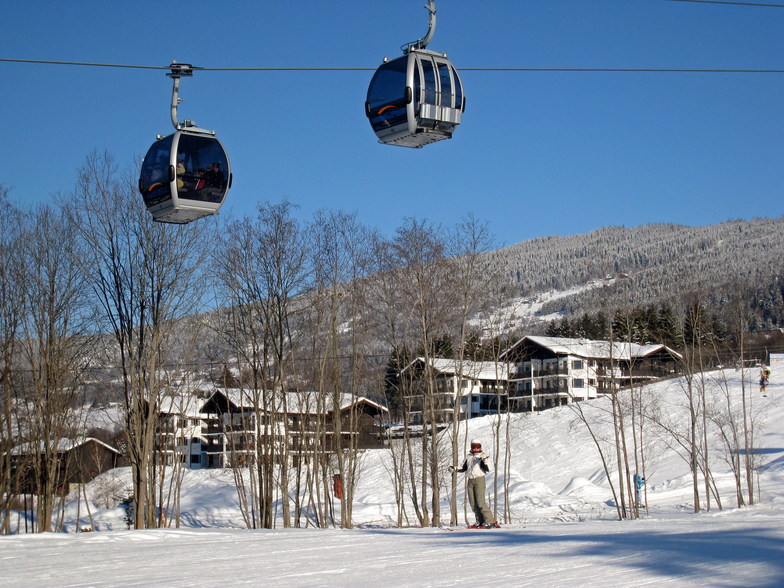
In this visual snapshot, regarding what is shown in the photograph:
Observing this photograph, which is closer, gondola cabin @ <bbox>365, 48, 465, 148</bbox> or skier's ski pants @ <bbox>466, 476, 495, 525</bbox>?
gondola cabin @ <bbox>365, 48, 465, 148</bbox>

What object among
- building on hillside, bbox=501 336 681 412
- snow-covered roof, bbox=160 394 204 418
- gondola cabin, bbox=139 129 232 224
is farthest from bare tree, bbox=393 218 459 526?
building on hillside, bbox=501 336 681 412

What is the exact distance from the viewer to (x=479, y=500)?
10891mm

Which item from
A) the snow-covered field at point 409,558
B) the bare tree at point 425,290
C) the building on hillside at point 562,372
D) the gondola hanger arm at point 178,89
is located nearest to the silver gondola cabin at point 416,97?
the gondola hanger arm at point 178,89

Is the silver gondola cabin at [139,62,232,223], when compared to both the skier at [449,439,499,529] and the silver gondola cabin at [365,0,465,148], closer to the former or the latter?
the silver gondola cabin at [365,0,465,148]

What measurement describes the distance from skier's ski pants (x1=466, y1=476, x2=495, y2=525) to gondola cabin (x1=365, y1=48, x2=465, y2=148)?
516cm

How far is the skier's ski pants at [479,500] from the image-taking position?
10.9 m

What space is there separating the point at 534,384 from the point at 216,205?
6614 cm

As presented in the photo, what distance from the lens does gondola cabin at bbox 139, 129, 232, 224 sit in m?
10.7

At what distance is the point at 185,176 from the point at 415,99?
12.6 ft

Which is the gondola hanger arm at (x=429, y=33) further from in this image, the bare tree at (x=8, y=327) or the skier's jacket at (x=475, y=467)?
the bare tree at (x=8, y=327)

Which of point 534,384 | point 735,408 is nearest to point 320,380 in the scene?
point 735,408

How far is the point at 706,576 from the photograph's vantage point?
4914 millimetres

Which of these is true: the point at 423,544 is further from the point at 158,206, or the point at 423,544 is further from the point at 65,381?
the point at 65,381

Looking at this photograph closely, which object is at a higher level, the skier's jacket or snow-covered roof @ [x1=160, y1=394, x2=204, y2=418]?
snow-covered roof @ [x1=160, y1=394, x2=204, y2=418]
